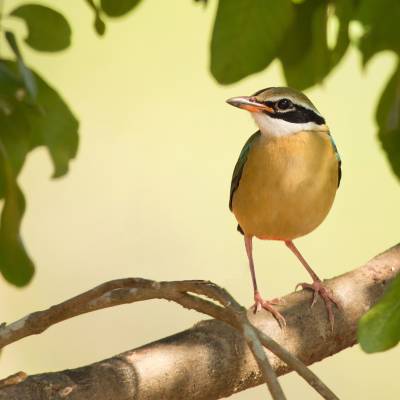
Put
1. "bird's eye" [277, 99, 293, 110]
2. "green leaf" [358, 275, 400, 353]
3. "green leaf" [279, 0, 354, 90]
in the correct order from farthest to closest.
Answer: "bird's eye" [277, 99, 293, 110] < "green leaf" [279, 0, 354, 90] < "green leaf" [358, 275, 400, 353]

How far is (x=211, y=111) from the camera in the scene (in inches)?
329

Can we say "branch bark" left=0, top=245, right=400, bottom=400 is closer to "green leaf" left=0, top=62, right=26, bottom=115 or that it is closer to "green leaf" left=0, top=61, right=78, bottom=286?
"green leaf" left=0, top=61, right=78, bottom=286

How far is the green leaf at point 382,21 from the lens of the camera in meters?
3.43

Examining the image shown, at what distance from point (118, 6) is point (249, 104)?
71.8 inches

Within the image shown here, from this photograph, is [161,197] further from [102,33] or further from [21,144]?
[21,144]

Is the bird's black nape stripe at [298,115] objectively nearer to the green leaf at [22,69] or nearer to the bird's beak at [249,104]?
the bird's beak at [249,104]

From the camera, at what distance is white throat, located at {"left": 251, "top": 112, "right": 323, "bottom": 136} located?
17.8 ft

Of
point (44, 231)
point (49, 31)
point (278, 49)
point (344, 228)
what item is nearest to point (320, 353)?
point (278, 49)

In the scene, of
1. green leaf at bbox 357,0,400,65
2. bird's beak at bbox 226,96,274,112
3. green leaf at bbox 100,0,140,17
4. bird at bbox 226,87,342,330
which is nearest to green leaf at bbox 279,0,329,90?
Answer: green leaf at bbox 357,0,400,65

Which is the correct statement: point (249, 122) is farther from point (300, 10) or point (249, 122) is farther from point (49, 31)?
point (49, 31)

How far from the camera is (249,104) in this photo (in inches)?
212

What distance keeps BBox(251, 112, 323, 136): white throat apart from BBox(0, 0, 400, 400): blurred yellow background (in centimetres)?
211

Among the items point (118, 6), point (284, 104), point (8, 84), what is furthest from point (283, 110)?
point (8, 84)

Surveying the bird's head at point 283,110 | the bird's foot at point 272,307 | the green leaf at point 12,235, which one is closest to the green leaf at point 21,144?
the green leaf at point 12,235
